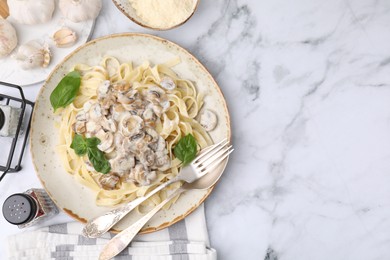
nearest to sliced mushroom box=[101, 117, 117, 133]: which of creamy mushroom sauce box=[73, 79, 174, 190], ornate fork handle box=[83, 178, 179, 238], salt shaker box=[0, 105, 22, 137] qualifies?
creamy mushroom sauce box=[73, 79, 174, 190]

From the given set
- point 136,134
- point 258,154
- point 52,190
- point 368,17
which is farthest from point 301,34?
point 52,190

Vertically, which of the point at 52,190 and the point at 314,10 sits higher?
the point at 314,10

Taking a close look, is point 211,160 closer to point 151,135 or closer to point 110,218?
point 151,135

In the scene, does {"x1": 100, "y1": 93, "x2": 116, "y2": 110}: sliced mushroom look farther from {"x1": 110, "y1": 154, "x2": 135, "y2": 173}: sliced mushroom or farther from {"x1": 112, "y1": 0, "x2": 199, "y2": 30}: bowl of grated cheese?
{"x1": 112, "y1": 0, "x2": 199, "y2": 30}: bowl of grated cheese

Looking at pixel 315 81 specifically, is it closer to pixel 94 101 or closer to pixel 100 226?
pixel 94 101

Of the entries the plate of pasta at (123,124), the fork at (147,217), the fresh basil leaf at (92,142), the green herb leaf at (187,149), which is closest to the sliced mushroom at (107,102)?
the plate of pasta at (123,124)
